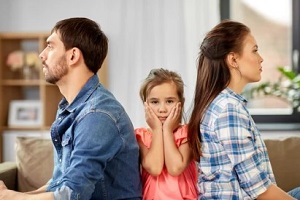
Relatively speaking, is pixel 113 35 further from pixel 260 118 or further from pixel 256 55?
pixel 256 55

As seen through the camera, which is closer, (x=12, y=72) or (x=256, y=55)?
(x=256, y=55)

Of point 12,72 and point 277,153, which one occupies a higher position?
point 12,72

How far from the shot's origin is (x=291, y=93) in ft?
13.9

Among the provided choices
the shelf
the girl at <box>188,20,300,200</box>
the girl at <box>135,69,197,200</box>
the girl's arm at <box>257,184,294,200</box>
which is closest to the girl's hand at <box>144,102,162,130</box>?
the girl at <box>135,69,197,200</box>

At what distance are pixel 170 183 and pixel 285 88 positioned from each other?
260 centimetres

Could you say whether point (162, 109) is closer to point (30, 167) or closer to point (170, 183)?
point (170, 183)

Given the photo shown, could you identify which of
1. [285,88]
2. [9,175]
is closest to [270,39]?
[285,88]

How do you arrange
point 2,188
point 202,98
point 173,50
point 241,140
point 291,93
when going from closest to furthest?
point 2,188 → point 241,140 → point 202,98 → point 291,93 → point 173,50

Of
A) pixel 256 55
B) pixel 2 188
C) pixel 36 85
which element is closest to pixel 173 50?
pixel 36 85

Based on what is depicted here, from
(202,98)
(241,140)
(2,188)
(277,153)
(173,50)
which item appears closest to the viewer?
(2,188)

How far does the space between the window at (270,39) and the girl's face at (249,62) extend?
2.73 meters

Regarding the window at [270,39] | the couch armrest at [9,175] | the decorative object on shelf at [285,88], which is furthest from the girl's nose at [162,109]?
the window at [270,39]

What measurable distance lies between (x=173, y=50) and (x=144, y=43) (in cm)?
25

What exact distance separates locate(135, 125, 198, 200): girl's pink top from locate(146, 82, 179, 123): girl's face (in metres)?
0.08
